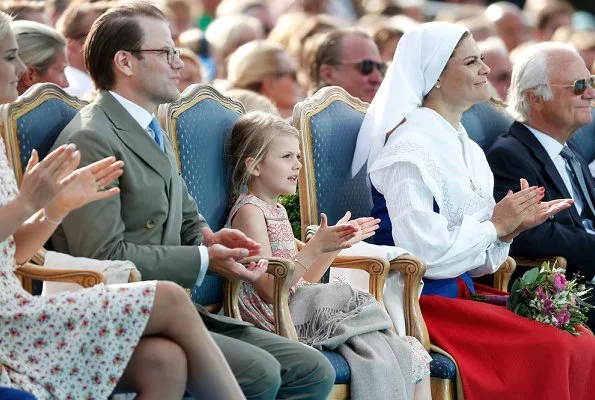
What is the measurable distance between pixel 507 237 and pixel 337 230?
3.44 ft

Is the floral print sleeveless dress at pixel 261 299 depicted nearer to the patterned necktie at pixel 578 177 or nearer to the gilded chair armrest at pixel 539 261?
Answer: the gilded chair armrest at pixel 539 261

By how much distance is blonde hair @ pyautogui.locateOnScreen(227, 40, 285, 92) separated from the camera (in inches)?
274

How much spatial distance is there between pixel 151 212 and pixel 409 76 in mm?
1574

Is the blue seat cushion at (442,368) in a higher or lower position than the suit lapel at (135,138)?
lower

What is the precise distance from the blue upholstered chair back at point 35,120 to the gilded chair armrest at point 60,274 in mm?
424

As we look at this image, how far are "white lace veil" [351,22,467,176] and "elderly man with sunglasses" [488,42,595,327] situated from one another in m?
0.66

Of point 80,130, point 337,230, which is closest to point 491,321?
point 337,230

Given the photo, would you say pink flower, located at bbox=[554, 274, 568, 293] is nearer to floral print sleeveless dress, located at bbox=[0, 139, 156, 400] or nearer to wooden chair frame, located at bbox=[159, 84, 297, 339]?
wooden chair frame, located at bbox=[159, 84, 297, 339]

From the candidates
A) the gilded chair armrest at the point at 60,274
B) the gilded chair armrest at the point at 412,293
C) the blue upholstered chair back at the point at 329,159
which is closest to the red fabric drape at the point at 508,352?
the gilded chair armrest at the point at 412,293

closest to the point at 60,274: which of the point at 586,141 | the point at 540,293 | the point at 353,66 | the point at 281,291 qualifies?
the point at 281,291

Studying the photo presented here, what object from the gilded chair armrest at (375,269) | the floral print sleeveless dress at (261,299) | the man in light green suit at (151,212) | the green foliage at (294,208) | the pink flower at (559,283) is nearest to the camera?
the man in light green suit at (151,212)

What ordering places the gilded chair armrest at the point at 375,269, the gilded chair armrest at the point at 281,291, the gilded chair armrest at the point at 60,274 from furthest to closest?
the gilded chair armrest at the point at 375,269 < the gilded chair armrest at the point at 281,291 < the gilded chair armrest at the point at 60,274

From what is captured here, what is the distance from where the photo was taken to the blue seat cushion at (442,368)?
188 inches

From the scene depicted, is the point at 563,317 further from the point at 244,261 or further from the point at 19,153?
the point at 19,153
